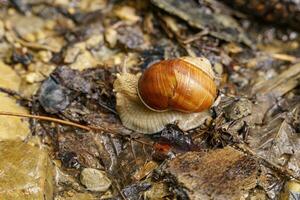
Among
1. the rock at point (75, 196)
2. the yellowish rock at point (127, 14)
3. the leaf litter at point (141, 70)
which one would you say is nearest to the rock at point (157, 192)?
the leaf litter at point (141, 70)

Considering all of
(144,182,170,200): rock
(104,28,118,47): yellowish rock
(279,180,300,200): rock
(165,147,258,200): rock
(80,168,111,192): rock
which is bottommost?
(80,168,111,192): rock

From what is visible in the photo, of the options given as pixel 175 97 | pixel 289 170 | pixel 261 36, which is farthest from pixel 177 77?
pixel 261 36

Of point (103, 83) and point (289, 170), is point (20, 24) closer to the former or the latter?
point (103, 83)

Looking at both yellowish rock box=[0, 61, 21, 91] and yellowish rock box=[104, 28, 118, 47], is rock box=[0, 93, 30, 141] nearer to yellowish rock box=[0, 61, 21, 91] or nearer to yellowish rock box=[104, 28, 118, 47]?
yellowish rock box=[0, 61, 21, 91]

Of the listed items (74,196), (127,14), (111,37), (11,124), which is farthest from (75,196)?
(127,14)

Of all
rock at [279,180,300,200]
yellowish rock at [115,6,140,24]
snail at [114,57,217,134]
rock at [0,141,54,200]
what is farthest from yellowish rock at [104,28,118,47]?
rock at [279,180,300,200]

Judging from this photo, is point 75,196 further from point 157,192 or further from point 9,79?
point 9,79
